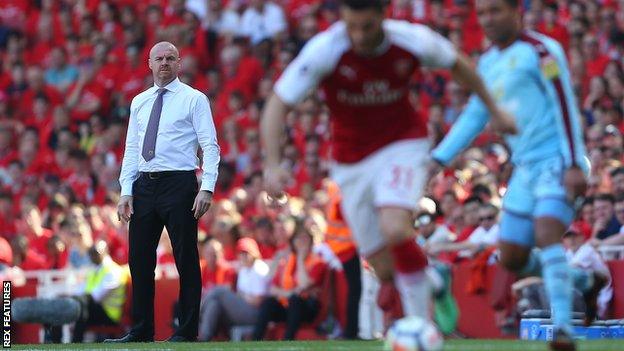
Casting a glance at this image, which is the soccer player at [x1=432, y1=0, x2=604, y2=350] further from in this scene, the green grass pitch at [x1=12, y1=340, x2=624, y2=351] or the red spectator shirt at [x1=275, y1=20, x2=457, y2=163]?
the red spectator shirt at [x1=275, y1=20, x2=457, y2=163]

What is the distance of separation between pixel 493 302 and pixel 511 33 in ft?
16.5

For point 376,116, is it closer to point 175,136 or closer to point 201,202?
point 201,202

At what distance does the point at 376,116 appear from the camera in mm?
9023

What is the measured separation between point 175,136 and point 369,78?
396cm

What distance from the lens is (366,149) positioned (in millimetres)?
9086

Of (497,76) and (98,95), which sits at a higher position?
(98,95)

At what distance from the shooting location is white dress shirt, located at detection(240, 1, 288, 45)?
23594 millimetres

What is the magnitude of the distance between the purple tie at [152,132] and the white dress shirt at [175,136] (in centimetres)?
3

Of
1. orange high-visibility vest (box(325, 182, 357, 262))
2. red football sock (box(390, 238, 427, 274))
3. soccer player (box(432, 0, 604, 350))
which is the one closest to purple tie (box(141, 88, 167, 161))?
soccer player (box(432, 0, 604, 350))

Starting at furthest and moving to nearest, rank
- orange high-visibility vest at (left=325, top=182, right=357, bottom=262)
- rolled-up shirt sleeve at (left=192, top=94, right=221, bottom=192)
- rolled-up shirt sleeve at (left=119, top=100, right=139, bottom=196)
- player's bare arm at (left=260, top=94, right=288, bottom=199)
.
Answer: orange high-visibility vest at (left=325, top=182, right=357, bottom=262)
rolled-up shirt sleeve at (left=119, top=100, right=139, bottom=196)
rolled-up shirt sleeve at (left=192, top=94, right=221, bottom=192)
player's bare arm at (left=260, top=94, right=288, bottom=199)

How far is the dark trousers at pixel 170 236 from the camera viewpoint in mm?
12430

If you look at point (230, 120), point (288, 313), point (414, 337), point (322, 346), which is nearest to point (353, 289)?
point (288, 313)

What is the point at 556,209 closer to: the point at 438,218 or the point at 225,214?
the point at 438,218

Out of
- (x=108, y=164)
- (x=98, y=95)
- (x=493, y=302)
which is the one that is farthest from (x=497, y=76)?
(x=98, y=95)
